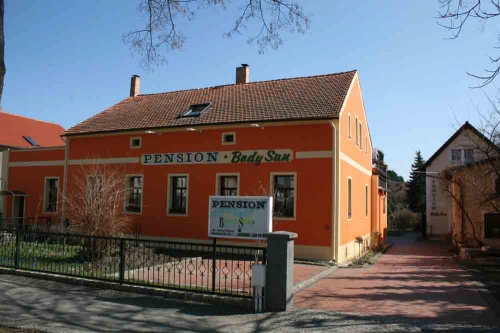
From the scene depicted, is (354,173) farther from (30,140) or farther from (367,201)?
(30,140)

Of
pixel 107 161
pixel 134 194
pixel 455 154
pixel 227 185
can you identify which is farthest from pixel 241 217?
pixel 455 154

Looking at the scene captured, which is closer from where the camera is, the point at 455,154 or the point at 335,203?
the point at 335,203

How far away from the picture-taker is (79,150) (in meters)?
22.2

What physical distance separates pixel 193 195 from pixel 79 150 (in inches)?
289

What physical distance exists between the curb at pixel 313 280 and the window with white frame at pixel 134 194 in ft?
31.9

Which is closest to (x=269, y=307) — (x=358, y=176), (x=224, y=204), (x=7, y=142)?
(x=224, y=204)

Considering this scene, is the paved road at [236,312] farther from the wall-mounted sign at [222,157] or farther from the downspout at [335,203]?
the wall-mounted sign at [222,157]

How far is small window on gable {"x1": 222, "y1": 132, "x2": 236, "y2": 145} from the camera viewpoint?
59.8ft

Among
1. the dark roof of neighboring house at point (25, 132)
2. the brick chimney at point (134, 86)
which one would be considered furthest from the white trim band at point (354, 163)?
the dark roof of neighboring house at point (25, 132)

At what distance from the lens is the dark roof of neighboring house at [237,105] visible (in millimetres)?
17562

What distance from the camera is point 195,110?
68.9ft

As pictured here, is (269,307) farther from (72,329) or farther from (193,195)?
(193,195)

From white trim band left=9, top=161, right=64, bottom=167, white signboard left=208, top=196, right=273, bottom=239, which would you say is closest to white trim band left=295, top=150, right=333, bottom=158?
white signboard left=208, top=196, right=273, bottom=239

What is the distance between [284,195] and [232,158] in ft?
8.84
